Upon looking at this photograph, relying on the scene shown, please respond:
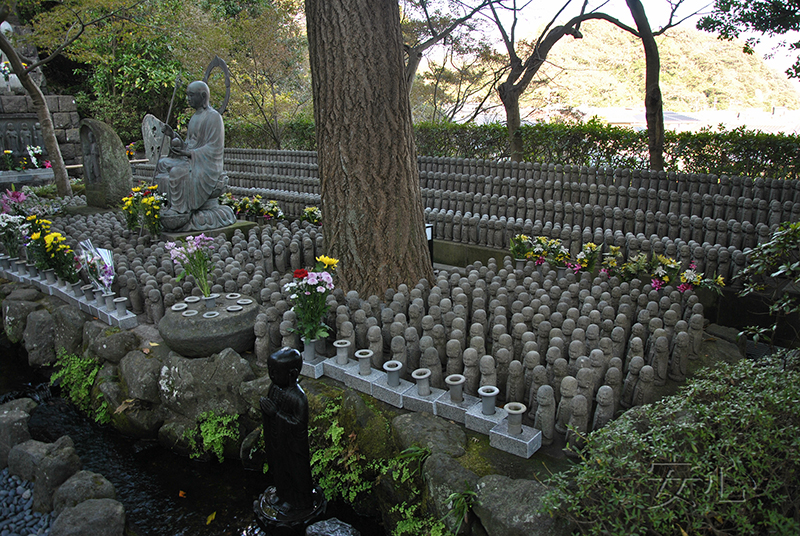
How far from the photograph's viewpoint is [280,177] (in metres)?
11.0

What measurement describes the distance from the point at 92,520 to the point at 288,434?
4.36ft

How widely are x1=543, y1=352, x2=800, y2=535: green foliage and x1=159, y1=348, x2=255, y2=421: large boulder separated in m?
2.66

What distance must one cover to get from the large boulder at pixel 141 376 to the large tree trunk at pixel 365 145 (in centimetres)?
196

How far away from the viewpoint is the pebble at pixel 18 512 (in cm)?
358

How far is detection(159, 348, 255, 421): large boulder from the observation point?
14.1ft

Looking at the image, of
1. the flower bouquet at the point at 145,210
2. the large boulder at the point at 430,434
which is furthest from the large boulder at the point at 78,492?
the flower bouquet at the point at 145,210

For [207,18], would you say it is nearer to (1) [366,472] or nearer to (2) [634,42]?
(2) [634,42]

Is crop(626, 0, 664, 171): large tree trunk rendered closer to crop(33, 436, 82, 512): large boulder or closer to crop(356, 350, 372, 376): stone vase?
crop(356, 350, 372, 376): stone vase

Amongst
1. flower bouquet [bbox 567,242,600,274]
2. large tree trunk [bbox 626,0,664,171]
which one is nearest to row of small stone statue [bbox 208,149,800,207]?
large tree trunk [bbox 626,0,664,171]

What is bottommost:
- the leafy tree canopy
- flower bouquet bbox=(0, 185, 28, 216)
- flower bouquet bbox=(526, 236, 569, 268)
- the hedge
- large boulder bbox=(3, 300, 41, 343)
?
large boulder bbox=(3, 300, 41, 343)

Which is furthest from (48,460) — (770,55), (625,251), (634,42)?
(634,42)

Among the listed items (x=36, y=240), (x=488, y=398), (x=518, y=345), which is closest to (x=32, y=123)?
(x=36, y=240)

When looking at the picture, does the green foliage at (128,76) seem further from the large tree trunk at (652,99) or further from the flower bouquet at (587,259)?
the flower bouquet at (587,259)

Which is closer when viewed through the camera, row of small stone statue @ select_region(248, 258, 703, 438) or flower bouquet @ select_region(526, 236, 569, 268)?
row of small stone statue @ select_region(248, 258, 703, 438)
